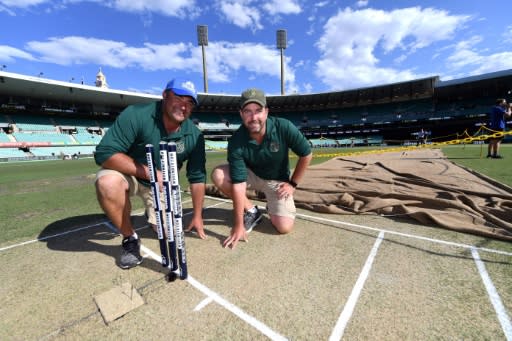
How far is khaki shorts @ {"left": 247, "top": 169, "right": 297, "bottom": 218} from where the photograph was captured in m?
3.29

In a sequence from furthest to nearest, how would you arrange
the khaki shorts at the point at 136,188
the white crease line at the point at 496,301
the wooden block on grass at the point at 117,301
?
1. the khaki shorts at the point at 136,188
2. the wooden block on grass at the point at 117,301
3. the white crease line at the point at 496,301

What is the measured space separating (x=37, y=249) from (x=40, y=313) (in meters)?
1.49

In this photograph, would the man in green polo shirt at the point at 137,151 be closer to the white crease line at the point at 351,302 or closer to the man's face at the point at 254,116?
the man's face at the point at 254,116

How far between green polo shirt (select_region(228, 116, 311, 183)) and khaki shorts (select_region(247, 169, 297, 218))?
1.33 feet

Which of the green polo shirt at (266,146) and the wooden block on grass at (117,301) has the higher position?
the green polo shirt at (266,146)

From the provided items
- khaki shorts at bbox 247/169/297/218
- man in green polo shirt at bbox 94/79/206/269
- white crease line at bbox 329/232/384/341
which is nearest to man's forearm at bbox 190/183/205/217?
man in green polo shirt at bbox 94/79/206/269

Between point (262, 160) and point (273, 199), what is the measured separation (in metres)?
0.61

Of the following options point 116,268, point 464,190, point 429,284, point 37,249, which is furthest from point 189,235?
point 464,190

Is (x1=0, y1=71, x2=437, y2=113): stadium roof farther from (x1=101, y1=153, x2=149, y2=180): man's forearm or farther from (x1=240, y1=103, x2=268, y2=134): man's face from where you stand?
(x1=240, y1=103, x2=268, y2=134): man's face

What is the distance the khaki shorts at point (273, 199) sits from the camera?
3.29 m

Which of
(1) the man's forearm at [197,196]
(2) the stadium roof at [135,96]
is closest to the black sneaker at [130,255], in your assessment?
(1) the man's forearm at [197,196]

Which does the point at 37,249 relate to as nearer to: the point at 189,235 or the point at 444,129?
the point at 189,235

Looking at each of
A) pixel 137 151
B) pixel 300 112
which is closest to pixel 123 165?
pixel 137 151

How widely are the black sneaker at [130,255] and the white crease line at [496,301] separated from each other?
2875mm
